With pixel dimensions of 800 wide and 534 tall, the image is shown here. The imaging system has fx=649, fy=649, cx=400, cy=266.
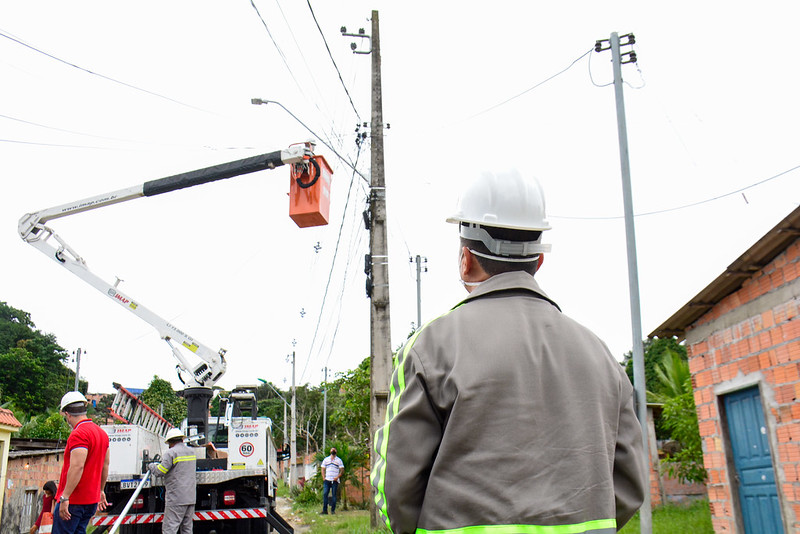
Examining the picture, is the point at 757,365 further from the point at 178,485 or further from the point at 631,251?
the point at 178,485

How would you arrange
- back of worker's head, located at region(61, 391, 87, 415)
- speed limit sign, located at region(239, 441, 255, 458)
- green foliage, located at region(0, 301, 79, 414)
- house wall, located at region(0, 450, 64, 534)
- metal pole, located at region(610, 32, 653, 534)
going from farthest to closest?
green foliage, located at region(0, 301, 79, 414) → house wall, located at region(0, 450, 64, 534) → speed limit sign, located at region(239, 441, 255, 458) → metal pole, located at region(610, 32, 653, 534) → back of worker's head, located at region(61, 391, 87, 415)

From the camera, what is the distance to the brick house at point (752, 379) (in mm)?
6598

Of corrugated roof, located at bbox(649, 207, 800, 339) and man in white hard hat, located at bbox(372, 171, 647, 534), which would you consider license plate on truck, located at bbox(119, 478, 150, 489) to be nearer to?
corrugated roof, located at bbox(649, 207, 800, 339)

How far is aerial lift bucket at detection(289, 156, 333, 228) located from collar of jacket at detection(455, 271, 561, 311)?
6.58m

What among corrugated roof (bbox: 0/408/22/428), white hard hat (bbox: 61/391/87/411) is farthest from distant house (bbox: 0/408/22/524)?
white hard hat (bbox: 61/391/87/411)

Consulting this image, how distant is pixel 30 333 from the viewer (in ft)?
181

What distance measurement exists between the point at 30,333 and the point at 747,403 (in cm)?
5936

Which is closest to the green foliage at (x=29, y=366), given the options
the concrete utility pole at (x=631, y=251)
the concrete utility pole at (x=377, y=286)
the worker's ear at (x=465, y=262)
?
the concrete utility pole at (x=377, y=286)

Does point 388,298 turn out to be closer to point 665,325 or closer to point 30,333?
point 665,325

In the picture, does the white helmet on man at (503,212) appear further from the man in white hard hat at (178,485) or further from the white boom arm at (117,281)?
the white boom arm at (117,281)

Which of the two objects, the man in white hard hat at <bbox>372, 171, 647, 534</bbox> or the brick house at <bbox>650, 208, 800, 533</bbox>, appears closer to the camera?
the man in white hard hat at <bbox>372, 171, 647, 534</bbox>

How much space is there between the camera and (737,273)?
7.32 m

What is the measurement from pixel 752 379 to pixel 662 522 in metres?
6.55

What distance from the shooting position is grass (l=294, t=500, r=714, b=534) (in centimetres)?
1117
